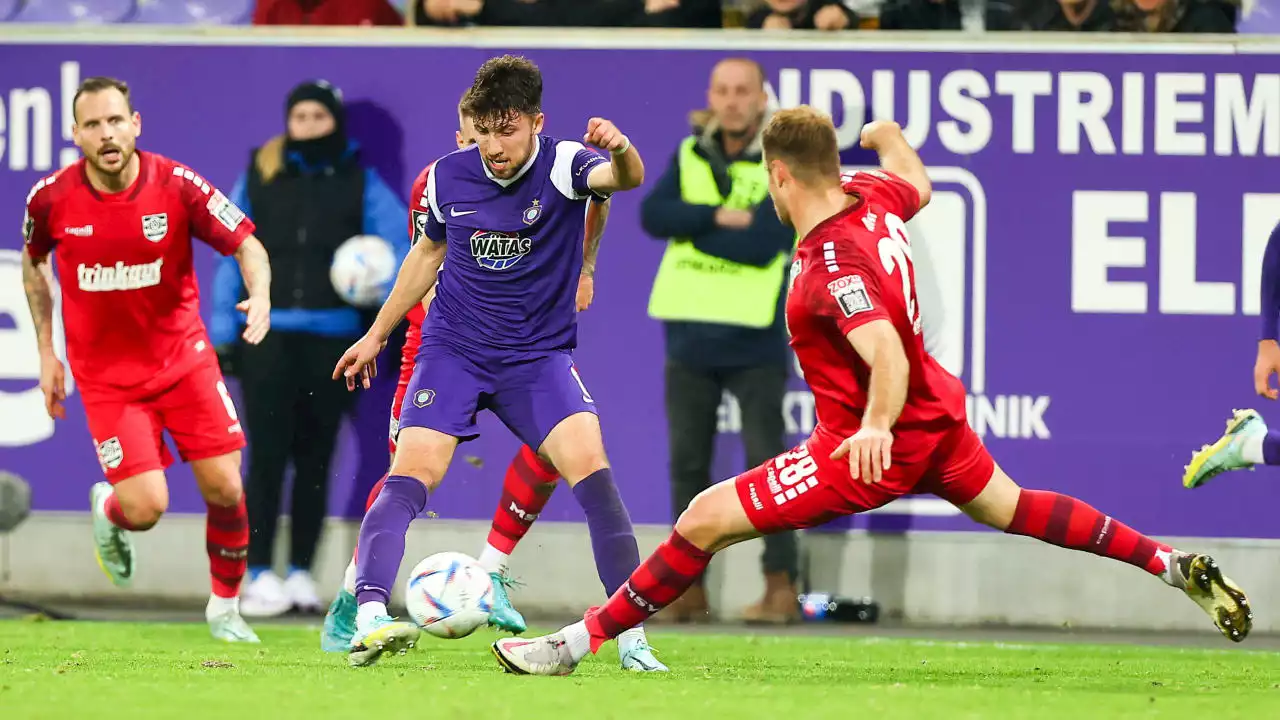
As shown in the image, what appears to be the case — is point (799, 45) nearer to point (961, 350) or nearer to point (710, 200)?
point (710, 200)

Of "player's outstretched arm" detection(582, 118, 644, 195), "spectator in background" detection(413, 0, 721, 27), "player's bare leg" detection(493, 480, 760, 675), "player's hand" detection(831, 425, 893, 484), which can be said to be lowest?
"player's bare leg" detection(493, 480, 760, 675)

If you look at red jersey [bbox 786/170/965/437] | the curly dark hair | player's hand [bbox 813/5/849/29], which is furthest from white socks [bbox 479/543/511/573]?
player's hand [bbox 813/5/849/29]

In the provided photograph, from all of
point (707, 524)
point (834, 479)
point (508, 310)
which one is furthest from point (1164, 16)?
point (707, 524)

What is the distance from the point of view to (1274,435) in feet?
28.0

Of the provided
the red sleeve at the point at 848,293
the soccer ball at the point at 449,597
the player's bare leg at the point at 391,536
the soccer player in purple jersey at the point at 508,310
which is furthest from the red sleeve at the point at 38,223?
the red sleeve at the point at 848,293

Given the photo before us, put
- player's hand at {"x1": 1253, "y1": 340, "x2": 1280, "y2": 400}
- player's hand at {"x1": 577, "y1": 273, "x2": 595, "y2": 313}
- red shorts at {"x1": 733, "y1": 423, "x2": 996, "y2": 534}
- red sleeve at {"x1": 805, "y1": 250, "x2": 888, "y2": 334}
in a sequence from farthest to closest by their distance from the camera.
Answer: player's hand at {"x1": 1253, "y1": 340, "x2": 1280, "y2": 400} → player's hand at {"x1": 577, "y1": 273, "x2": 595, "y2": 313} → red shorts at {"x1": 733, "y1": 423, "x2": 996, "y2": 534} → red sleeve at {"x1": 805, "y1": 250, "x2": 888, "y2": 334}

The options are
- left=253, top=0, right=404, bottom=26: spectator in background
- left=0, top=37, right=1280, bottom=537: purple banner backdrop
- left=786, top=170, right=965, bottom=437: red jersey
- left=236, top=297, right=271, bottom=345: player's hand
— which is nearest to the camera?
left=786, top=170, right=965, bottom=437: red jersey

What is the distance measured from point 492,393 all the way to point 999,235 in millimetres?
4017

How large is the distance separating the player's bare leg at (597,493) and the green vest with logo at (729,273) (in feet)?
10.7

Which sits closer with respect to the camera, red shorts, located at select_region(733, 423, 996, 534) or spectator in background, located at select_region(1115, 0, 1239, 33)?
red shorts, located at select_region(733, 423, 996, 534)

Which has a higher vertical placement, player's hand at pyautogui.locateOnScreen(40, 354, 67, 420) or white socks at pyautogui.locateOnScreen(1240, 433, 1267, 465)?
player's hand at pyautogui.locateOnScreen(40, 354, 67, 420)

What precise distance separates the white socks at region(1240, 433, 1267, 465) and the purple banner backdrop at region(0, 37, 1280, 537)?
1251 millimetres

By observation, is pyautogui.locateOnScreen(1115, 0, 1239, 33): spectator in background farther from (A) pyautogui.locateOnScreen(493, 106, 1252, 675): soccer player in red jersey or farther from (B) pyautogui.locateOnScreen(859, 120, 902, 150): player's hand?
(A) pyautogui.locateOnScreen(493, 106, 1252, 675): soccer player in red jersey

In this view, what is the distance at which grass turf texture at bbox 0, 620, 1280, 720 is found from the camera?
5.49 meters
